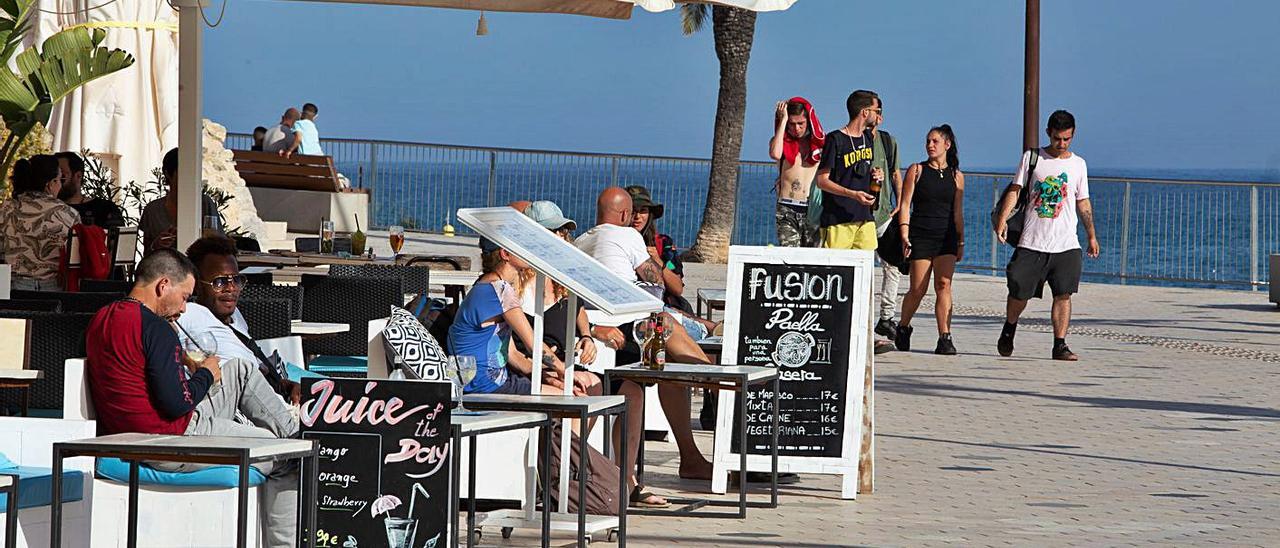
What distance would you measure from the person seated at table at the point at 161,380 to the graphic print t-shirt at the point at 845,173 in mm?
7434

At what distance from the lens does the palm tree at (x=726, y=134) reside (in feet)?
89.2

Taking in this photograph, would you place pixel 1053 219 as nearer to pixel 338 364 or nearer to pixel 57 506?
pixel 338 364

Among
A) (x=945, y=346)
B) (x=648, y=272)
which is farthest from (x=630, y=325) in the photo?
(x=945, y=346)

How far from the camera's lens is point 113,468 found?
575 centimetres

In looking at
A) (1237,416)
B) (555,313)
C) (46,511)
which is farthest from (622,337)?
(1237,416)

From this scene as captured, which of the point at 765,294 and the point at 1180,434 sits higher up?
the point at 765,294

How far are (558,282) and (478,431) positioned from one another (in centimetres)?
85

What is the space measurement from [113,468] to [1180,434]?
703 centimetres

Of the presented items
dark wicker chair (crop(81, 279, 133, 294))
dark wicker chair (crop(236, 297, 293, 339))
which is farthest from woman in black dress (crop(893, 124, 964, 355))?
dark wicker chair (crop(236, 297, 293, 339))

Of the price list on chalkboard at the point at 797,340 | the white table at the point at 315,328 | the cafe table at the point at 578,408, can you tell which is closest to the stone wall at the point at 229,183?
the white table at the point at 315,328

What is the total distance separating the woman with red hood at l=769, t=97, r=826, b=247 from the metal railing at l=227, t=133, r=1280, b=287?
10.1 m

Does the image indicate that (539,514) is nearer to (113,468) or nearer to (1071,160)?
(113,468)

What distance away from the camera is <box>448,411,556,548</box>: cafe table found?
18.6 ft

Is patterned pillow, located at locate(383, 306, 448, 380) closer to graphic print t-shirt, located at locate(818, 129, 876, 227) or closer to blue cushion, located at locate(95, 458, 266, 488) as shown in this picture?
blue cushion, located at locate(95, 458, 266, 488)
